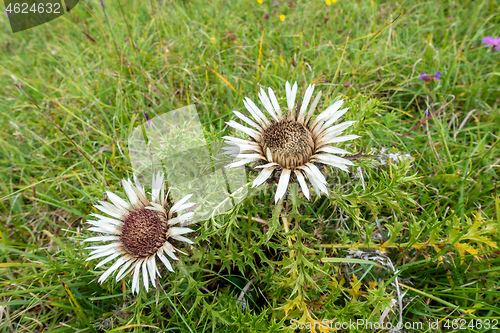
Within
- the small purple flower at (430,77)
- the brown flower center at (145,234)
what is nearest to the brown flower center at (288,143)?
the brown flower center at (145,234)

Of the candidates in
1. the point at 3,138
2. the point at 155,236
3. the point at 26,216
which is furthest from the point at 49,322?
the point at 3,138

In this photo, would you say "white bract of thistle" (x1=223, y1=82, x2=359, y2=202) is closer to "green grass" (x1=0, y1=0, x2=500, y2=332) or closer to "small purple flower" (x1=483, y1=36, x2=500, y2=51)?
"green grass" (x1=0, y1=0, x2=500, y2=332)

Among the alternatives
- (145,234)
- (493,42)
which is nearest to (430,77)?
(493,42)

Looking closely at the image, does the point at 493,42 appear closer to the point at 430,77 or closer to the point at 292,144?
the point at 430,77

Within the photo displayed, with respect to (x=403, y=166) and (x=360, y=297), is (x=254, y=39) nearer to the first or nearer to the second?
(x=403, y=166)

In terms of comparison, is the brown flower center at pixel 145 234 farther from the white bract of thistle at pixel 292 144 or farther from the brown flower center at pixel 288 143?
the brown flower center at pixel 288 143

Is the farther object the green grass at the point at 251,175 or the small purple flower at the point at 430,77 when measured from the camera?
the small purple flower at the point at 430,77
